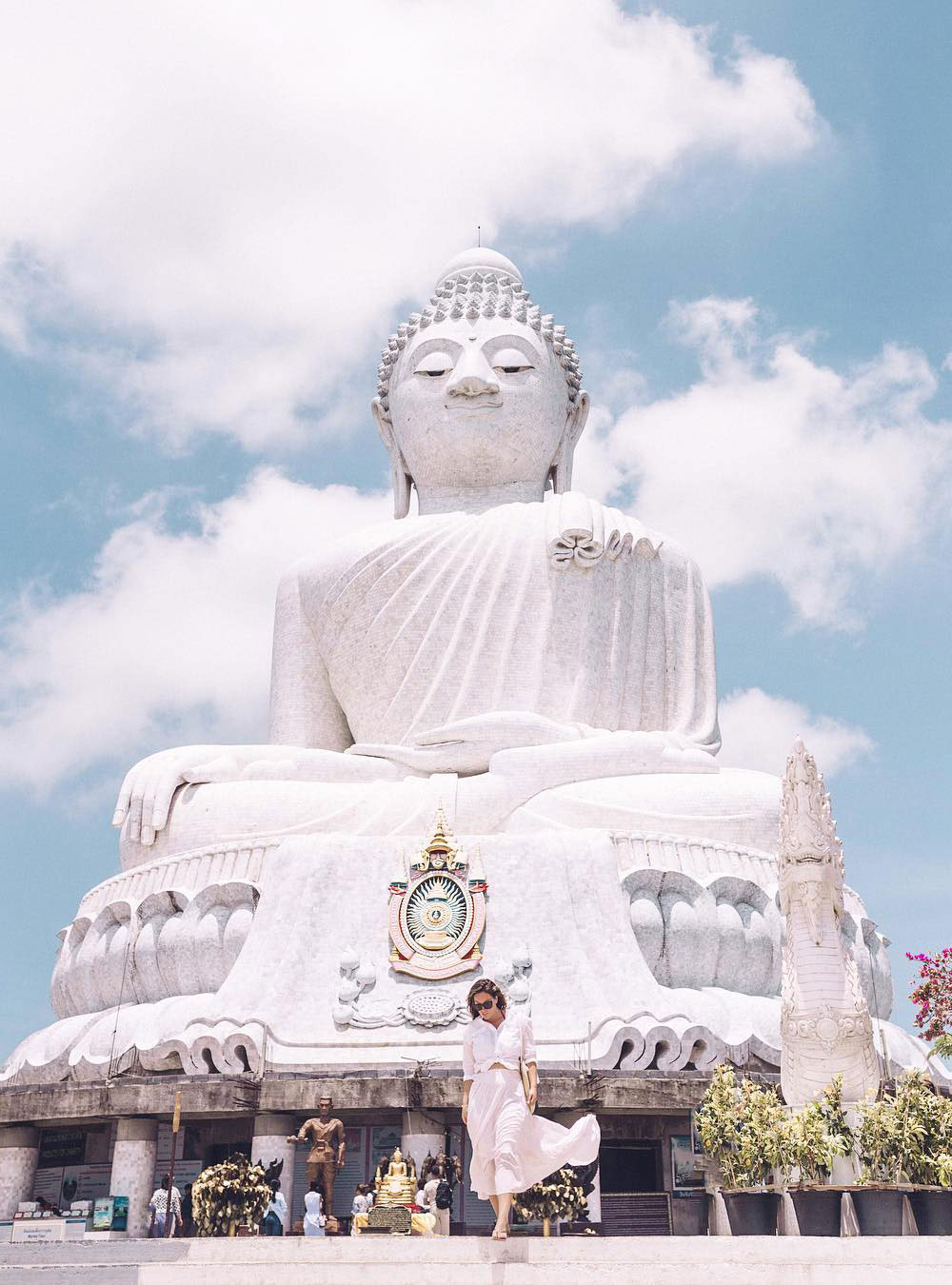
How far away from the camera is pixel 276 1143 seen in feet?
35.6

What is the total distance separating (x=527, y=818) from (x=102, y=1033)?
14.1ft

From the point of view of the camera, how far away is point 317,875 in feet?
42.0

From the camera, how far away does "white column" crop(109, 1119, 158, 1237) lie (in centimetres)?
1088

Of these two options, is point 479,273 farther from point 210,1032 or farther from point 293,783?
point 210,1032

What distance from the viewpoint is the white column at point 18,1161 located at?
1160cm

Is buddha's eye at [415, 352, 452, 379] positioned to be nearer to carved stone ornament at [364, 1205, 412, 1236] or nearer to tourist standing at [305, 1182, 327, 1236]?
tourist standing at [305, 1182, 327, 1236]

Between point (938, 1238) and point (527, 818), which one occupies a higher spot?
point (527, 818)

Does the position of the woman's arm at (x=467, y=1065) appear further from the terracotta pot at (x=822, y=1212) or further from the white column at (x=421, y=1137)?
the white column at (x=421, y=1137)

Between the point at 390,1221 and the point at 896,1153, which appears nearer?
the point at 896,1153

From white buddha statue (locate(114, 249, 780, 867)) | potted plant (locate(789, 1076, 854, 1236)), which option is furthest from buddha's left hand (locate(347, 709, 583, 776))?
potted plant (locate(789, 1076, 854, 1236))

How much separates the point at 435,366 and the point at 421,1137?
967 centimetres

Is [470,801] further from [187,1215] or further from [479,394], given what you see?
[479,394]

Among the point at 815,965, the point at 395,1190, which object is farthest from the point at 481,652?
the point at 395,1190

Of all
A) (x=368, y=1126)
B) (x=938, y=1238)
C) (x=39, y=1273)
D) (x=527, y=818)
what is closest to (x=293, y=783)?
(x=527, y=818)
